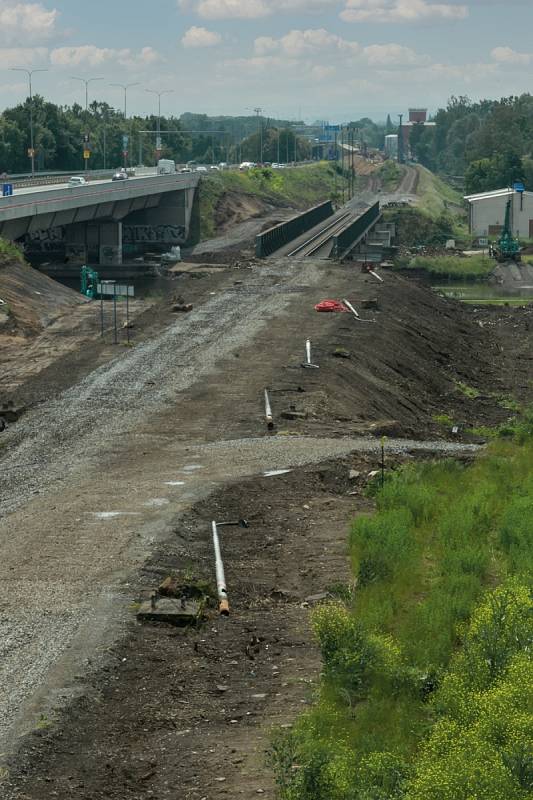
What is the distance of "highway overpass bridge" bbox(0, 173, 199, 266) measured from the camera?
87238 mm

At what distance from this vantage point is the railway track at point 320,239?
101 metres

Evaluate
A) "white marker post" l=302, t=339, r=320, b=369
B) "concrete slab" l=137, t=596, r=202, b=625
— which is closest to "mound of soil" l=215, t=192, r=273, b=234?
"white marker post" l=302, t=339, r=320, b=369

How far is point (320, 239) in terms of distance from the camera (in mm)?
115125

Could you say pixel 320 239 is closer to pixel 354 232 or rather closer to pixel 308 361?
pixel 354 232

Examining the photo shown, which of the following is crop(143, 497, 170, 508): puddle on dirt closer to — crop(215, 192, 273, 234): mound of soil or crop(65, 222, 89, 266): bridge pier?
crop(65, 222, 89, 266): bridge pier

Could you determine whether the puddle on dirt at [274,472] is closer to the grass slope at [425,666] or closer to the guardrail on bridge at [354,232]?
the grass slope at [425,666]

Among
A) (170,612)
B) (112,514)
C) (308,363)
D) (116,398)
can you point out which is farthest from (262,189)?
(170,612)

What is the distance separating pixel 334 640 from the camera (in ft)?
60.7

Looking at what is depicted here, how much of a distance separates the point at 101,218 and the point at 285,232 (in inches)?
620

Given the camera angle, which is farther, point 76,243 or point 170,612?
point 76,243

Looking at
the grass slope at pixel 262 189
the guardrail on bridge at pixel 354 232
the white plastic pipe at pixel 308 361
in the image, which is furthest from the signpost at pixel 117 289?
the grass slope at pixel 262 189

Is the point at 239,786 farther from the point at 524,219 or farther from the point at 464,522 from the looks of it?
the point at 524,219

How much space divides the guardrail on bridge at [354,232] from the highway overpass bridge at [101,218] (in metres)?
15.2

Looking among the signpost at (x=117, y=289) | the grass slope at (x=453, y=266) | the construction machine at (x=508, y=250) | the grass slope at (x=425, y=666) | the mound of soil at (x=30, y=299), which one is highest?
the signpost at (x=117, y=289)
